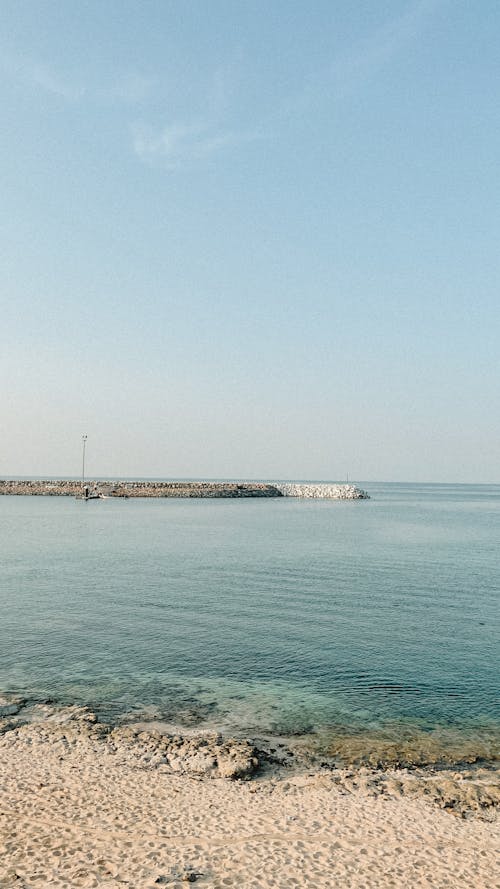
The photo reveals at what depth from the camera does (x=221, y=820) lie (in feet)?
36.4

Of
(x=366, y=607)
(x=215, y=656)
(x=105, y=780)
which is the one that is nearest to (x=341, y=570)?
(x=366, y=607)

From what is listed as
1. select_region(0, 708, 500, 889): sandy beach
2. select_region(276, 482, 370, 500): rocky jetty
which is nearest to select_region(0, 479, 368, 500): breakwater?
select_region(276, 482, 370, 500): rocky jetty

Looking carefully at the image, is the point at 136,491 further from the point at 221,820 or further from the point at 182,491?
the point at 221,820

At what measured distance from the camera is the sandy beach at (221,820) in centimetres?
952

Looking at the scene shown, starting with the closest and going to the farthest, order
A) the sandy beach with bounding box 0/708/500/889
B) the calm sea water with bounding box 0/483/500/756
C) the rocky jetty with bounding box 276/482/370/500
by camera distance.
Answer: the sandy beach with bounding box 0/708/500/889 → the calm sea water with bounding box 0/483/500/756 → the rocky jetty with bounding box 276/482/370/500

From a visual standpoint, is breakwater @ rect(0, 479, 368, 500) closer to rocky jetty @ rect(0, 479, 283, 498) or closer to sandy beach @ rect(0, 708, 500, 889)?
rocky jetty @ rect(0, 479, 283, 498)

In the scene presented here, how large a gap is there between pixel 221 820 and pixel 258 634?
12.9 m

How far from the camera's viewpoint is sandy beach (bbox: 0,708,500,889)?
9523 millimetres

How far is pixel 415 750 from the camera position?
14305mm

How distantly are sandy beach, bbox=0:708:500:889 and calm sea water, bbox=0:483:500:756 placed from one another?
8.05 feet

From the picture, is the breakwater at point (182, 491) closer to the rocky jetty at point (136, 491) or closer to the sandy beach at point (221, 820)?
the rocky jetty at point (136, 491)

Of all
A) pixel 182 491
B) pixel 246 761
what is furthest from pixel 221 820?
pixel 182 491

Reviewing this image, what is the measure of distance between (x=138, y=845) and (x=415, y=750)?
7.20 meters

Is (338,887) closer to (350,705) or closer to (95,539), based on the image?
(350,705)
